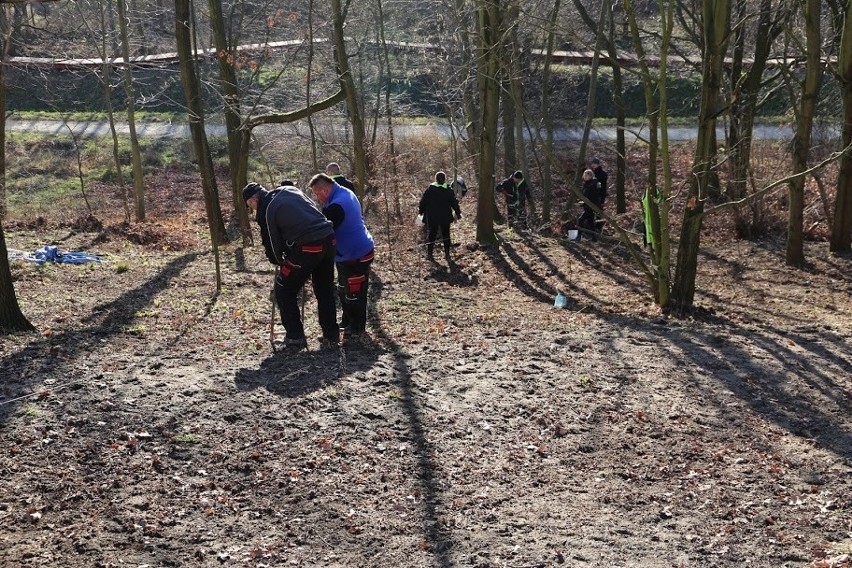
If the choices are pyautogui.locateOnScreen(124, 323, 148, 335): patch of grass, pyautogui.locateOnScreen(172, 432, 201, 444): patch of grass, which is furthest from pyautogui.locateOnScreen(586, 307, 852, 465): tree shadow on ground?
pyautogui.locateOnScreen(124, 323, 148, 335): patch of grass

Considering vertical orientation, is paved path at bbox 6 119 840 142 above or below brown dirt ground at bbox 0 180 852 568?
above

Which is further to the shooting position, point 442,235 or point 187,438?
point 442,235

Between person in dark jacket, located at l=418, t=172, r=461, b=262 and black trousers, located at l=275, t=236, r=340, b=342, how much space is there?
698cm

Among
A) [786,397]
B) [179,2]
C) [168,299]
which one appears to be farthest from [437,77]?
[786,397]

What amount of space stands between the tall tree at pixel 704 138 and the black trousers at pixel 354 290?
482 centimetres

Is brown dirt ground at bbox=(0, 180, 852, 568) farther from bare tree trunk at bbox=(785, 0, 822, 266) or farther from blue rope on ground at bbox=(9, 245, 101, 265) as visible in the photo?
bare tree trunk at bbox=(785, 0, 822, 266)

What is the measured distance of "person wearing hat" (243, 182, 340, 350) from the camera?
8.65 m

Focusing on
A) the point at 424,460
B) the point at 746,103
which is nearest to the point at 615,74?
the point at 746,103

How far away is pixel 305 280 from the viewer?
8953mm

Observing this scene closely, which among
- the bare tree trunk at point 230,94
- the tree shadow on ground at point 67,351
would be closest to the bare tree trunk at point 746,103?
the bare tree trunk at point 230,94

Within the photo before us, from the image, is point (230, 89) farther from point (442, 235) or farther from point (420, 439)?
point (420, 439)

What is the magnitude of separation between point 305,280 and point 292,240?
500mm

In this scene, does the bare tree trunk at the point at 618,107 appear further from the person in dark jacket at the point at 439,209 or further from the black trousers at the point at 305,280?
the black trousers at the point at 305,280

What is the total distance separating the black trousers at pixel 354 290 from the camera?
9.51m
